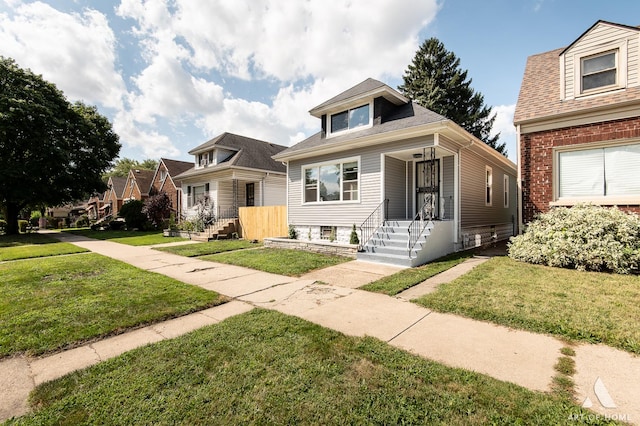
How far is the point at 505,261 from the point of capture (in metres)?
8.08

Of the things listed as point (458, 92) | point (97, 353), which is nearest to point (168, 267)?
point (97, 353)

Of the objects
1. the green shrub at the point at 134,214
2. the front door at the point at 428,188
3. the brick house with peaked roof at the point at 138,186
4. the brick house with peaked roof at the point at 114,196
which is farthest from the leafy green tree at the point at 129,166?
the front door at the point at 428,188

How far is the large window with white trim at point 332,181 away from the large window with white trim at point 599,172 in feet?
21.2

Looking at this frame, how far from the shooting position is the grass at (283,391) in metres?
2.14

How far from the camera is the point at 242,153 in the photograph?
19.3 meters

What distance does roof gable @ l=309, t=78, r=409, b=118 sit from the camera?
10789mm

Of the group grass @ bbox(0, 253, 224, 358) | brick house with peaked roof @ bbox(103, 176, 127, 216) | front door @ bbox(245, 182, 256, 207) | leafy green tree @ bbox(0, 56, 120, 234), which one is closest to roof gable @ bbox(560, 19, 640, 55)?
grass @ bbox(0, 253, 224, 358)

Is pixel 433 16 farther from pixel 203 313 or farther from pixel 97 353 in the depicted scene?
pixel 97 353

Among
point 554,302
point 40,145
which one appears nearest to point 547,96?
point 554,302

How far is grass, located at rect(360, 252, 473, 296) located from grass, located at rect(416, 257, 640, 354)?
0.64 m

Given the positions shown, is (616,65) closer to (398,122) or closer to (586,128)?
(586,128)

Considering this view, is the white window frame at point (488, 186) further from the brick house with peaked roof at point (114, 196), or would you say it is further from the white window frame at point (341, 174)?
the brick house with peaked roof at point (114, 196)

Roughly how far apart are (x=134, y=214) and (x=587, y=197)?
26588 millimetres

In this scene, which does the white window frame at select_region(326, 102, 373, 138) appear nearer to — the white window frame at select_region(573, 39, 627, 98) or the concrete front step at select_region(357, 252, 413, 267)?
the concrete front step at select_region(357, 252, 413, 267)
